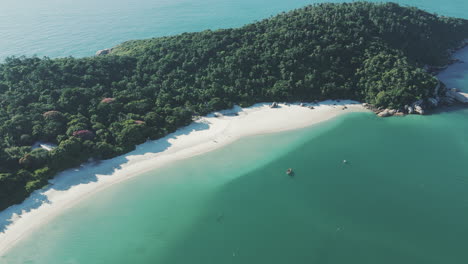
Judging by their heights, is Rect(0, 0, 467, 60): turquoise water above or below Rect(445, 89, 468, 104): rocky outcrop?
above

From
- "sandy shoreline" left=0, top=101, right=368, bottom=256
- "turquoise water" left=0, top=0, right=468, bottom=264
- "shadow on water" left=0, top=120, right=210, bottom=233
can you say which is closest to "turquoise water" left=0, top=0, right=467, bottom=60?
"shadow on water" left=0, top=120, right=210, bottom=233

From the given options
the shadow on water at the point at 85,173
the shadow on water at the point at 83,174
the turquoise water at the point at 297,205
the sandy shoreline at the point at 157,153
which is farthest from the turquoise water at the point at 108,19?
the turquoise water at the point at 297,205

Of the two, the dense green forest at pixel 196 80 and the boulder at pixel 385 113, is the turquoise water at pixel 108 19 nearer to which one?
the dense green forest at pixel 196 80

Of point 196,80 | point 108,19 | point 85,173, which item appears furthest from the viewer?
point 108,19

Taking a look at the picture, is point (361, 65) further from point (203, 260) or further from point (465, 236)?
point (203, 260)

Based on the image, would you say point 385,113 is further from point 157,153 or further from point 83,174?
point 83,174

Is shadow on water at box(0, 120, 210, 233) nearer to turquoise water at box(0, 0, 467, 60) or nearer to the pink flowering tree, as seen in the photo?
the pink flowering tree

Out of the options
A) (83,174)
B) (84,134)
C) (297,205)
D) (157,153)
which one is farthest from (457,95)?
(83,174)
